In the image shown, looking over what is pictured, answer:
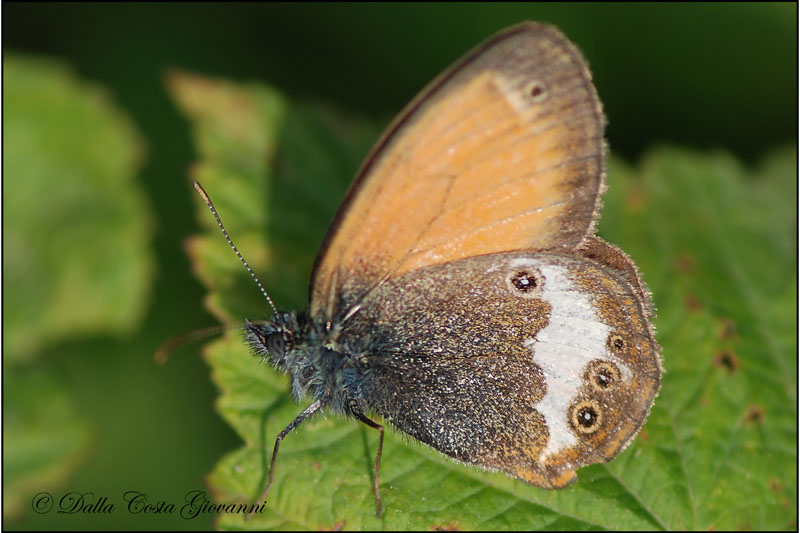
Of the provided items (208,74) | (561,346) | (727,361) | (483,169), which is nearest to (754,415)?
(727,361)

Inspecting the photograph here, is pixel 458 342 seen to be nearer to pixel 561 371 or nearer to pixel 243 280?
pixel 561 371

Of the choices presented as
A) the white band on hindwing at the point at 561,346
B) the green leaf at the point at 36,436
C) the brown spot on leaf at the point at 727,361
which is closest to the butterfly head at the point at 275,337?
the white band on hindwing at the point at 561,346

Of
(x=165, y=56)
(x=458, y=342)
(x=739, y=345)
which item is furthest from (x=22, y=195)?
(x=739, y=345)

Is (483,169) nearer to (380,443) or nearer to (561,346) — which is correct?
(561,346)

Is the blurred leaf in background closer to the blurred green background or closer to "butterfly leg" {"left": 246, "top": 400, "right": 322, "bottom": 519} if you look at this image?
the blurred green background

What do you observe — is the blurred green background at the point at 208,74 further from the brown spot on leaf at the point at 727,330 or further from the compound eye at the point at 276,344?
the brown spot on leaf at the point at 727,330
